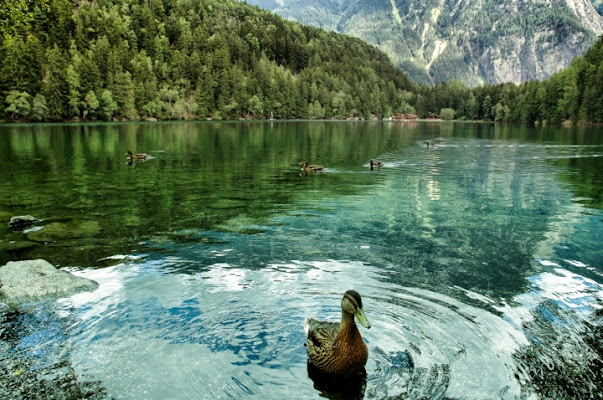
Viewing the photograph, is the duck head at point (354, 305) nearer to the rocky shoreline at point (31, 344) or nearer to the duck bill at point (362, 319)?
the duck bill at point (362, 319)

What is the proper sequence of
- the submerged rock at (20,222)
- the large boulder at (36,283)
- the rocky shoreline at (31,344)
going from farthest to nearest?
the submerged rock at (20,222)
the large boulder at (36,283)
the rocky shoreline at (31,344)

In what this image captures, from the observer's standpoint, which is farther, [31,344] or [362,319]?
[31,344]

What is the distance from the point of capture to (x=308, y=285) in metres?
12.1

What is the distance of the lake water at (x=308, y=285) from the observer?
8148mm

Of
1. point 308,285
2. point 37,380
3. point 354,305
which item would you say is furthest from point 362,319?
point 37,380

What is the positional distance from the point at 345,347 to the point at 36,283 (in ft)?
28.4

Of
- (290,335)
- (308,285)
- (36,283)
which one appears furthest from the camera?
(308,285)

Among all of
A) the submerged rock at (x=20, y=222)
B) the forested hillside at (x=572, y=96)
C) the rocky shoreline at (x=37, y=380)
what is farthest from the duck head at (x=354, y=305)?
the forested hillside at (x=572, y=96)

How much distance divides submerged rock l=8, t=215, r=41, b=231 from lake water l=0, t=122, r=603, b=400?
2.10ft

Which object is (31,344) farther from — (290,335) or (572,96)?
(572,96)

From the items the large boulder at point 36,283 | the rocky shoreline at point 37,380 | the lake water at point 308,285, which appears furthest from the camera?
the large boulder at point 36,283

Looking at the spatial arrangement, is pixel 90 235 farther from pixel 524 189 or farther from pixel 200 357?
pixel 524 189

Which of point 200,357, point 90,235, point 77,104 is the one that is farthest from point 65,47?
point 200,357

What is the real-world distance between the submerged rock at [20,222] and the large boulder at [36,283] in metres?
6.29
